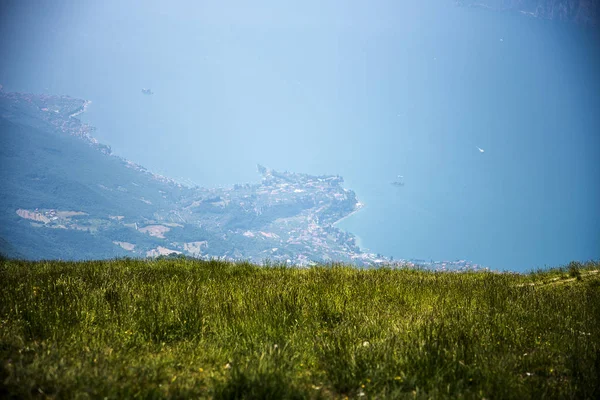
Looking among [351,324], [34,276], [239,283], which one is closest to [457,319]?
[351,324]

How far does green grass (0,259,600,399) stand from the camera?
496 cm

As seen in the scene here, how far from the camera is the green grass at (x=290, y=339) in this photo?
496 cm

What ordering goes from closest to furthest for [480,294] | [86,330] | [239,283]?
[86,330] → [480,294] → [239,283]

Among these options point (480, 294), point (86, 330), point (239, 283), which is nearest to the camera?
point (86, 330)

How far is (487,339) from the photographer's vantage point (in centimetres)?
659

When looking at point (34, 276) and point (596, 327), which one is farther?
point (34, 276)

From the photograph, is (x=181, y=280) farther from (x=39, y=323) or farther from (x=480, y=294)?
(x=480, y=294)

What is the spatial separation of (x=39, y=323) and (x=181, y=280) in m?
4.28

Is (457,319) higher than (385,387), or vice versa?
(457,319)

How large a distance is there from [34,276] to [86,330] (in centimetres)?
→ 463

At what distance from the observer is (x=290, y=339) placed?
6559 mm

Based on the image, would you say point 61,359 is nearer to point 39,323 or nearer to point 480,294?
point 39,323

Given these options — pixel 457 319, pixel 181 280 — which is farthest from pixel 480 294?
pixel 181 280

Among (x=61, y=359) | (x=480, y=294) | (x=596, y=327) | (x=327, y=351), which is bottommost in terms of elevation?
(x=61, y=359)
